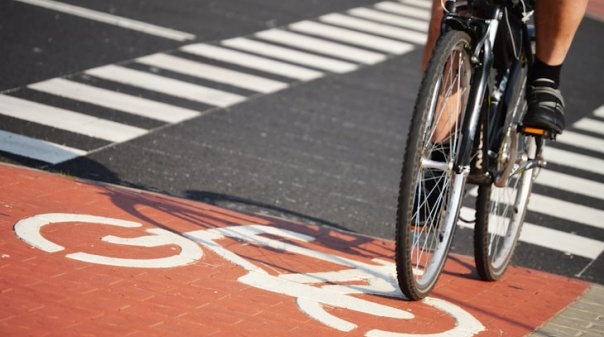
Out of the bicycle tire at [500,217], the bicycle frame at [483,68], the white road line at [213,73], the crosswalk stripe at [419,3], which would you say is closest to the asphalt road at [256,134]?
the white road line at [213,73]

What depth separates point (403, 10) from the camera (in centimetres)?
1886

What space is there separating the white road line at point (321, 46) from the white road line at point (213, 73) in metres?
2.26

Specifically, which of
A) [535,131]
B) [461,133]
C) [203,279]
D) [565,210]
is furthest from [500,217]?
[565,210]

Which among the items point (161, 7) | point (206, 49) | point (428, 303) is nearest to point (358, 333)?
point (428, 303)

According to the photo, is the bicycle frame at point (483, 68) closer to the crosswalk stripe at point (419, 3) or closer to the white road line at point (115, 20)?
the white road line at point (115, 20)

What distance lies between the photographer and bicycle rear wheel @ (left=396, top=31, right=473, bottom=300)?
4.92 m

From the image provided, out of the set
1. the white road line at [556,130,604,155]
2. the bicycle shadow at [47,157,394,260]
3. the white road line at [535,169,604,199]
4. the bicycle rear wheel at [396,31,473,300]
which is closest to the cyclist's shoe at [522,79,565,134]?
the bicycle rear wheel at [396,31,473,300]

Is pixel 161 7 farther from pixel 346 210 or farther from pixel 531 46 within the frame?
pixel 531 46

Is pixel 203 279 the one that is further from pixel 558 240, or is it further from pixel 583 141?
pixel 583 141

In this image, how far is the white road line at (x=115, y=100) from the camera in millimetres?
9852

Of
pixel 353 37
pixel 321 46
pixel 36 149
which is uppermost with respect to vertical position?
pixel 353 37

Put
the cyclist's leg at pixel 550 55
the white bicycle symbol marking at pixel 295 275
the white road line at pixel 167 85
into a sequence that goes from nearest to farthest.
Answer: the white bicycle symbol marking at pixel 295 275, the cyclist's leg at pixel 550 55, the white road line at pixel 167 85

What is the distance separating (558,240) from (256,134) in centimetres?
256

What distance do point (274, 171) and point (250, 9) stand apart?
25.3 feet
